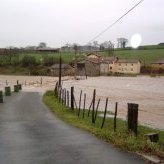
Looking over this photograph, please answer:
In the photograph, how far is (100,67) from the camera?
153 m

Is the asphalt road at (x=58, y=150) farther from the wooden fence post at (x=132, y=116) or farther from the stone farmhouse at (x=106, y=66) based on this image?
the stone farmhouse at (x=106, y=66)

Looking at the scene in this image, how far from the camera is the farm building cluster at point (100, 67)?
146375 mm

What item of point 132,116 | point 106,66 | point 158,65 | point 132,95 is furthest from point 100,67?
point 132,116

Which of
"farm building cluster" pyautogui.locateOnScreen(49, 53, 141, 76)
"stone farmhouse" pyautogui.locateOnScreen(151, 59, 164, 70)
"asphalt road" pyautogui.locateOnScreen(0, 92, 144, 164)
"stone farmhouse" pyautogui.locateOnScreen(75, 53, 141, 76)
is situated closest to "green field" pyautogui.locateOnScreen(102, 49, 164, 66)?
"stone farmhouse" pyautogui.locateOnScreen(151, 59, 164, 70)

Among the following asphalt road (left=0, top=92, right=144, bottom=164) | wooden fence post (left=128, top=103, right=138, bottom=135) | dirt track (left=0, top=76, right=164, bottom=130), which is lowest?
dirt track (left=0, top=76, right=164, bottom=130)

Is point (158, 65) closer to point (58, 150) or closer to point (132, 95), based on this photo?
point (132, 95)

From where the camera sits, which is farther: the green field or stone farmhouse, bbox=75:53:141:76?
Answer: the green field

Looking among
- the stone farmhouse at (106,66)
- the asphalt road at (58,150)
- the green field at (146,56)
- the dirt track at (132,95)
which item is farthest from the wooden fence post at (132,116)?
the green field at (146,56)

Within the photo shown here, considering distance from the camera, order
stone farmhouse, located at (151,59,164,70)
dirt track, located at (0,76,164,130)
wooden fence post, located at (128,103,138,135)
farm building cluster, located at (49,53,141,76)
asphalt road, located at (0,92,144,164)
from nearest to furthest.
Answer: asphalt road, located at (0,92,144,164) < wooden fence post, located at (128,103,138,135) < dirt track, located at (0,76,164,130) < farm building cluster, located at (49,53,141,76) < stone farmhouse, located at (151,59,164,70)

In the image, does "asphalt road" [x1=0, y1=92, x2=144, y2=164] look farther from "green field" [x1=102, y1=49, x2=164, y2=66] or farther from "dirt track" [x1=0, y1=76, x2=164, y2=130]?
"green field" [x1=102, y1=49, x2=164, y2=66]

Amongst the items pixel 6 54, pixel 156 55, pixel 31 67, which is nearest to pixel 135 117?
pixel 31 67

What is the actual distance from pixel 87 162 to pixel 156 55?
166 m

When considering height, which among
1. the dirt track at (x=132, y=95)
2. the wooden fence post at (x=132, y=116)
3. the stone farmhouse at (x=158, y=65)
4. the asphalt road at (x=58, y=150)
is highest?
the wooden fence post at (x=132, y=116)

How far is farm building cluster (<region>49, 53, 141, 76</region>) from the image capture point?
480 feet
